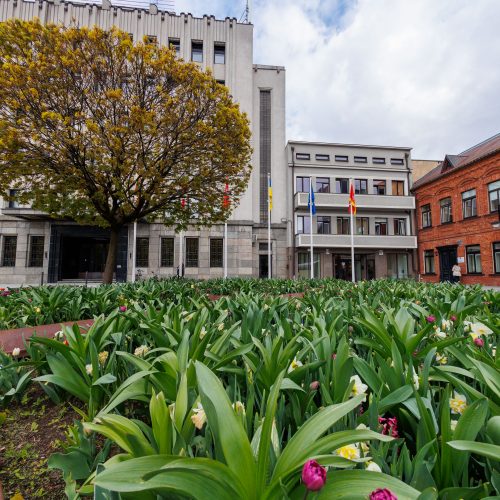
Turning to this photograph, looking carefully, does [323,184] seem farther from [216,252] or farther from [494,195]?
[494,195]

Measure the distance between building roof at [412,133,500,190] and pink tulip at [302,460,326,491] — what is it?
27.0m

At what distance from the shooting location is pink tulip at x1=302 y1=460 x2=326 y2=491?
27.1 inches

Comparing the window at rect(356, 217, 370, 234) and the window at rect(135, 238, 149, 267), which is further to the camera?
the window at rect(356, 217, 370, 234)

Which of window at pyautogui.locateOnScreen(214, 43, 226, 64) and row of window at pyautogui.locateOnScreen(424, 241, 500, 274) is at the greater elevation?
window at pyautogui.locateOnScreen(214, 43, 226, 64)

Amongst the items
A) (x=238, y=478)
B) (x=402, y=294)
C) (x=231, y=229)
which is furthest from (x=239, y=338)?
(x=231, y=229)

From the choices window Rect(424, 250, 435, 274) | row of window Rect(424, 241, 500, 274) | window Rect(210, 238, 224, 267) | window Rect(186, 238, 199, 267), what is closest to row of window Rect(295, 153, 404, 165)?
window Rect(424, 250, 435, 274)

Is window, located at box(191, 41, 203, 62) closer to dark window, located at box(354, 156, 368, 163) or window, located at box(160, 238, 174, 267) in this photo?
window, located at box(160, 238, 174, 267)

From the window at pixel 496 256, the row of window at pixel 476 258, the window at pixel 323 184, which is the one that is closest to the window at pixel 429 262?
the row of window at pixel 476 258

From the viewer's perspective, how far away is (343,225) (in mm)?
28828

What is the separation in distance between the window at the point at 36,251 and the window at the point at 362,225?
2637 cm

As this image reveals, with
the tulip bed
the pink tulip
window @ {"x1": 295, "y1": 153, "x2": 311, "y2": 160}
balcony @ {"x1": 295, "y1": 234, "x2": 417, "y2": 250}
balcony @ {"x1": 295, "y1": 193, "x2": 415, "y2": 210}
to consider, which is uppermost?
window @ {"x1": 295, "y1": 153, "x2": 311, "y2": 160}

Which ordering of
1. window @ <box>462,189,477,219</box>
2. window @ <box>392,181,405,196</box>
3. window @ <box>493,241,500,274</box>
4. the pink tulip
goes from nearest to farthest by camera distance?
the pink tulip → window @ <box>493,241,500,274</box> → window @ <box>462,189,477,219</box> → window @ <box>392,181,405,196</box>

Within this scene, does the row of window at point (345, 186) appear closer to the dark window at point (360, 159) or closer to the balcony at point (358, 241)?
the dark window at point (360, 159)

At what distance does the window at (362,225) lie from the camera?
29.0 meters
